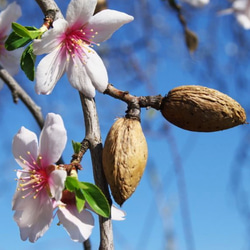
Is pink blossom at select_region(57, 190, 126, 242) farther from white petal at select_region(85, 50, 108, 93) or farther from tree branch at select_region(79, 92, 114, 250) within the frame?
white petal at select_region(85, 50, 108, 93)

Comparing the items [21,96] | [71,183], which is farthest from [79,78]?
[21,96]

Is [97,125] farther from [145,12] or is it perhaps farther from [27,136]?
[145,12]

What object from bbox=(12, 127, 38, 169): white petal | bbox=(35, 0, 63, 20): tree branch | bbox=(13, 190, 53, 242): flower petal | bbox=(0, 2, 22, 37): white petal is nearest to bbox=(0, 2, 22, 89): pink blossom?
bbox=(0, 2, 22, 37): white petal

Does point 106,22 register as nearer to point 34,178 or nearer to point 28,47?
point 28,47

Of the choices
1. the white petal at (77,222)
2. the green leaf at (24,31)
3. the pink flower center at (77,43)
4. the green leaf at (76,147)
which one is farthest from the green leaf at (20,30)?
the white petal at (77,222)

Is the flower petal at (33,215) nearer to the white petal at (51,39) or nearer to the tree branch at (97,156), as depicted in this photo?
the tree branch at (97,156)
